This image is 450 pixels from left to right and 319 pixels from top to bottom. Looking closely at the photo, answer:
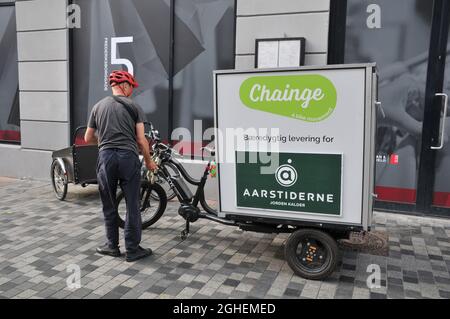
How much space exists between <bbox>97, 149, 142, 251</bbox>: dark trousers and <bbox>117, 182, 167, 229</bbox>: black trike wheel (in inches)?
26.0

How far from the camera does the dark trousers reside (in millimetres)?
4133

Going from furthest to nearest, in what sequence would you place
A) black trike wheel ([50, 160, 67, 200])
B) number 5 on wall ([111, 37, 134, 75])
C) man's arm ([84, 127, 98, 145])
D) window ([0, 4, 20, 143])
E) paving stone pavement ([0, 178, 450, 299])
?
window ([0, 4, 20, 143]) → number 5 on wall ([111, 37, 134, 75]) → black trike wheel ([50, 160, 67, 200]) → man's arm ([84, 127, 98, 145]) → paving stone pavement ([0, 178, 450, 299])

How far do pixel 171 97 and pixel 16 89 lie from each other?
3.48 metres

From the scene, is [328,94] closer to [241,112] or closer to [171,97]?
[241,112]

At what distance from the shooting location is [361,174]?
3639mm

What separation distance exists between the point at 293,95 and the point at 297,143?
0.42m

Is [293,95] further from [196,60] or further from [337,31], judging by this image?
[196,60]

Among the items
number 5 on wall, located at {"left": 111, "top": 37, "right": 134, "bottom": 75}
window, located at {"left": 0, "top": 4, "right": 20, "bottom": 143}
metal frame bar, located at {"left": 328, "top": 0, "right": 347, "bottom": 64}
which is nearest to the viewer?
metal frame bar, located at {"left": 328, "top": 0, "right": 347, "bottom": 64}

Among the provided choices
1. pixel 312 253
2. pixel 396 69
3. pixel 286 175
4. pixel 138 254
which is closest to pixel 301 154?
pixel 286 175

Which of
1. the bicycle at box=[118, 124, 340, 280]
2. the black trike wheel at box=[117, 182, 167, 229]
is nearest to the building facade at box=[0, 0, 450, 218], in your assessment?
the black trike wheel at box=[117, 182, 167, 229]

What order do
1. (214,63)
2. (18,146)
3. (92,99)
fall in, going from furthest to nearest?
→ (18,146), (92,99), (214,63)

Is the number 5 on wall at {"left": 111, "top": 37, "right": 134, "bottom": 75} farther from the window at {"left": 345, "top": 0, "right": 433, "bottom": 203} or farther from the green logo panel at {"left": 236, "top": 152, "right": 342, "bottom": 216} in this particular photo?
the green logo panel at {"left": 236, "top": 152, "right": 342, "bottom": 216}

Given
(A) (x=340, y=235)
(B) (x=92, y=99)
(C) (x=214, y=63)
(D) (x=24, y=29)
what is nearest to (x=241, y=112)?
(A) (x=340, y=235)
